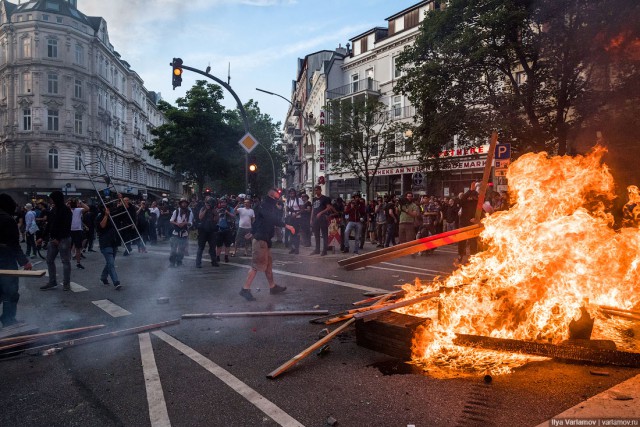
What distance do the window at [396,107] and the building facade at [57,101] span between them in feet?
72.4

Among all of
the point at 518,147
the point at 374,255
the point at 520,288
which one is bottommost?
the point at 520,288

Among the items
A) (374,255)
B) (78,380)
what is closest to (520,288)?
(374,255)

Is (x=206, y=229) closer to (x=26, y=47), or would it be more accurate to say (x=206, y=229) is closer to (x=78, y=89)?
(x=26, y=47)

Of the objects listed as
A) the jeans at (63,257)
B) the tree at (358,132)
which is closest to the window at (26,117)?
the tree at (358,132)

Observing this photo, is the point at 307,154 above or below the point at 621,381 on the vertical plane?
above

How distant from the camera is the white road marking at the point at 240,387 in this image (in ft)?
10.2

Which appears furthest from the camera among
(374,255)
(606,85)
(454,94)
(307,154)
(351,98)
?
(307,154)

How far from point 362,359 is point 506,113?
12.6m

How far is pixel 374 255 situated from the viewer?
498 centimetres

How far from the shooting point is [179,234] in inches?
456

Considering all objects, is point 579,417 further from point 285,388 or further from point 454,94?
point 454,94

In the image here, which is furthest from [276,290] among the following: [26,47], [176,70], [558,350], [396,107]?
[26,47]

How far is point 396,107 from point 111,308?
30.0m

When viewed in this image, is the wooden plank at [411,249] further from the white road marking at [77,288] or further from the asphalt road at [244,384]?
the white road marking at [77,288]
